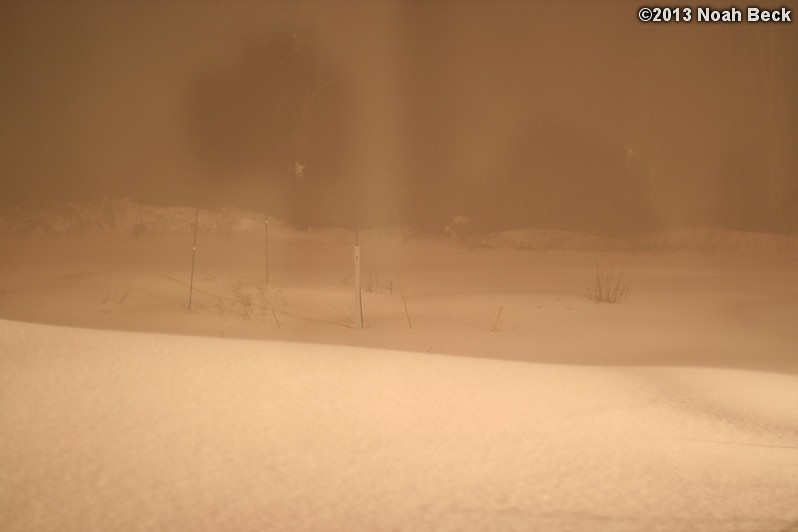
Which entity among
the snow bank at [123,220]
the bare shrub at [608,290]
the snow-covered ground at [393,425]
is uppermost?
the snow bank at [123,220]

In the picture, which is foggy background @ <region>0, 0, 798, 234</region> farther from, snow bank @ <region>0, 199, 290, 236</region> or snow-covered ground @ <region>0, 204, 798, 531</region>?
snow-covered ground @ <region>0, 204, 798, 531</region>

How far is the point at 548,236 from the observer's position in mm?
13664

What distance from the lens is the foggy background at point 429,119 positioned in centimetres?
1353

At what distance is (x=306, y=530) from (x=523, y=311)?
610cm

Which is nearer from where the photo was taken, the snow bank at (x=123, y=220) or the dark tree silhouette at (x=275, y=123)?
the dark tree silhouette at (x=275, y=123)

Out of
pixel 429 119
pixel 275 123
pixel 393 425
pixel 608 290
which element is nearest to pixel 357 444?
pixel 393 425

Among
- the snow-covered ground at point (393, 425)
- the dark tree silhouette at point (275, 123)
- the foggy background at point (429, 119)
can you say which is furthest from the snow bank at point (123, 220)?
the snow-covered ground at point (393, 425)

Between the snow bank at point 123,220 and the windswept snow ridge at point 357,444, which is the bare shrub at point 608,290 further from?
the snow bank at point 123,220

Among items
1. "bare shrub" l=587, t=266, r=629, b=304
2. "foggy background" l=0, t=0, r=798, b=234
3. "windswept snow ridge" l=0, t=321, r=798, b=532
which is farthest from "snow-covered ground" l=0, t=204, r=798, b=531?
"foggy background" l=0, t=0, r=798, b=234

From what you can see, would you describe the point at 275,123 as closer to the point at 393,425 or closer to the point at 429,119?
the point at 429,119

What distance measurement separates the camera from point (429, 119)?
1371cm

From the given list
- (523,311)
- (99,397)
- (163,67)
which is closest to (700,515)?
(99,397)

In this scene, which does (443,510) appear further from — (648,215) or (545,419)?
(648,215)

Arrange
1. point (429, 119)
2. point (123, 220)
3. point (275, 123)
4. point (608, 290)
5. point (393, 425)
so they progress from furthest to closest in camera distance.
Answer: point (123, 220)
point (275, 123)
point (429, 119)
point (608, 290)
point (393, 425)
